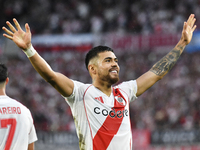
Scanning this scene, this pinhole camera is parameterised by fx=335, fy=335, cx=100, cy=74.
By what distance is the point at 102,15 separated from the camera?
20.2 meters

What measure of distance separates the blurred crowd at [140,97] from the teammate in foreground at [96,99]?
10234mm

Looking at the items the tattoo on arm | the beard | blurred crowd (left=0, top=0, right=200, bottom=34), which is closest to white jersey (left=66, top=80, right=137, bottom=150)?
the beard

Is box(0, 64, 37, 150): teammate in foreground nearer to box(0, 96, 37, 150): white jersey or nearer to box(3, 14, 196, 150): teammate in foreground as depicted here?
box(0, 96, 37, 150): white jersey

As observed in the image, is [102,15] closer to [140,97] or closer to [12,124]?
[140,97]

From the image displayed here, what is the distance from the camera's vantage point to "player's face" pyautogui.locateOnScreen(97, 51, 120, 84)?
12.6 ft

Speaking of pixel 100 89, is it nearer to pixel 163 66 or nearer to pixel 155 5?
pixel 163 66

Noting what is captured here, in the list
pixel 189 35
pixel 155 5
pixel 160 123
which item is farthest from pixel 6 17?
pixel 189 35

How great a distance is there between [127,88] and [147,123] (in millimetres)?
Result: 10514

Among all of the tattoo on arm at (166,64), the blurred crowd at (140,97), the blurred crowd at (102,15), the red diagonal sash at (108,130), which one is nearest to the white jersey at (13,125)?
the red diagonal sash at (108,130)

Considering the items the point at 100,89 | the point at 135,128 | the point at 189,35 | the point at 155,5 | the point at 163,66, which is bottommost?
the point at 135,128

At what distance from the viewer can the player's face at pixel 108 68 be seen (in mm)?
3855

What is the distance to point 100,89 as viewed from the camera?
3934 mm


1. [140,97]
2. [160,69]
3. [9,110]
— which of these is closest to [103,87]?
[160,69]

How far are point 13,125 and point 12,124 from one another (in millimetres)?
15
